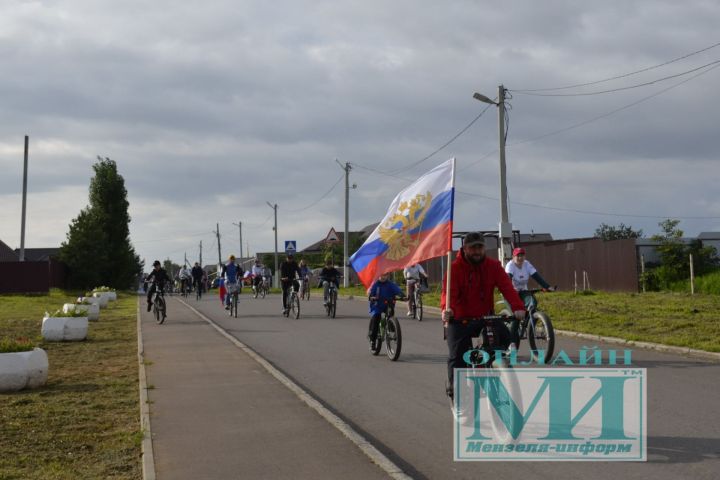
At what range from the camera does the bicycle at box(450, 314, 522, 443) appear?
6570 millimetres

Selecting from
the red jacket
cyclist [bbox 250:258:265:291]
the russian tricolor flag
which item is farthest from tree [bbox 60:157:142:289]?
the red jacket

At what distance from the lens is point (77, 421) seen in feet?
27.3

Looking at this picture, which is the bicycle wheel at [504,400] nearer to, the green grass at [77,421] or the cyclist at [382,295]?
the green grass at [77,421]

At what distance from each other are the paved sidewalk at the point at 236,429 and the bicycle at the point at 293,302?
9.60 m

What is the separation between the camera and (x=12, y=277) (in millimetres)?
42438

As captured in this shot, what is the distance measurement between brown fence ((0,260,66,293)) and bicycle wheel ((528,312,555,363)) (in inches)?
1407

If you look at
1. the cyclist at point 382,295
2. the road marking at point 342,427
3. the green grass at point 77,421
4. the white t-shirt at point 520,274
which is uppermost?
the white t-shirt at point 520,274

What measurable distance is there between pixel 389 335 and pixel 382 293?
640mm

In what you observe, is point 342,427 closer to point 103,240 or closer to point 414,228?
point 414,228

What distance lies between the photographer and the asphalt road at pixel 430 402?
6090 mm

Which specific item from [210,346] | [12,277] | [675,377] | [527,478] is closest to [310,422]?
[527,478]

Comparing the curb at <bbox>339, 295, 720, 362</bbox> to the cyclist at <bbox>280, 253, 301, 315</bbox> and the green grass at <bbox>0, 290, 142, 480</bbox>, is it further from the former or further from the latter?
the cyclist at <bbox>280, 253, 301, 315</bbox>

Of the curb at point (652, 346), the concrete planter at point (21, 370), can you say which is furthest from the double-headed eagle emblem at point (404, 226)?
the curb at point (652, 346)

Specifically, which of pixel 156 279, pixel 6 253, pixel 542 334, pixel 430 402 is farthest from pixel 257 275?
pixel 6 253
